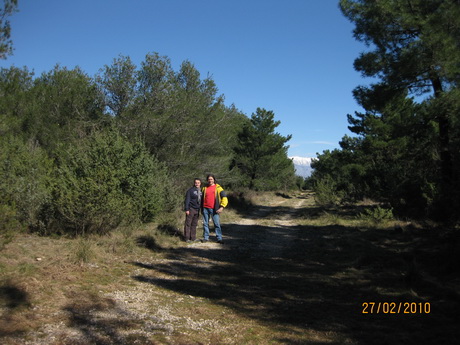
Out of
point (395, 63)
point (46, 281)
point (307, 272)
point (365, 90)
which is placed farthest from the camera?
point (365, 90)

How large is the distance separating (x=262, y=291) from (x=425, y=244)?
5.17 metres

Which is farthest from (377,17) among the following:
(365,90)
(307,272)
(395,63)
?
(307,272)

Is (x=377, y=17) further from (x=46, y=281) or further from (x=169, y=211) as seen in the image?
(x=46, y=281)

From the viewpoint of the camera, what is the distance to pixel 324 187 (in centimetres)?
2256

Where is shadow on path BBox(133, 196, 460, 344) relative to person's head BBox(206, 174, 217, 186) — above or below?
below

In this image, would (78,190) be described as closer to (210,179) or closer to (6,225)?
(6,225)
